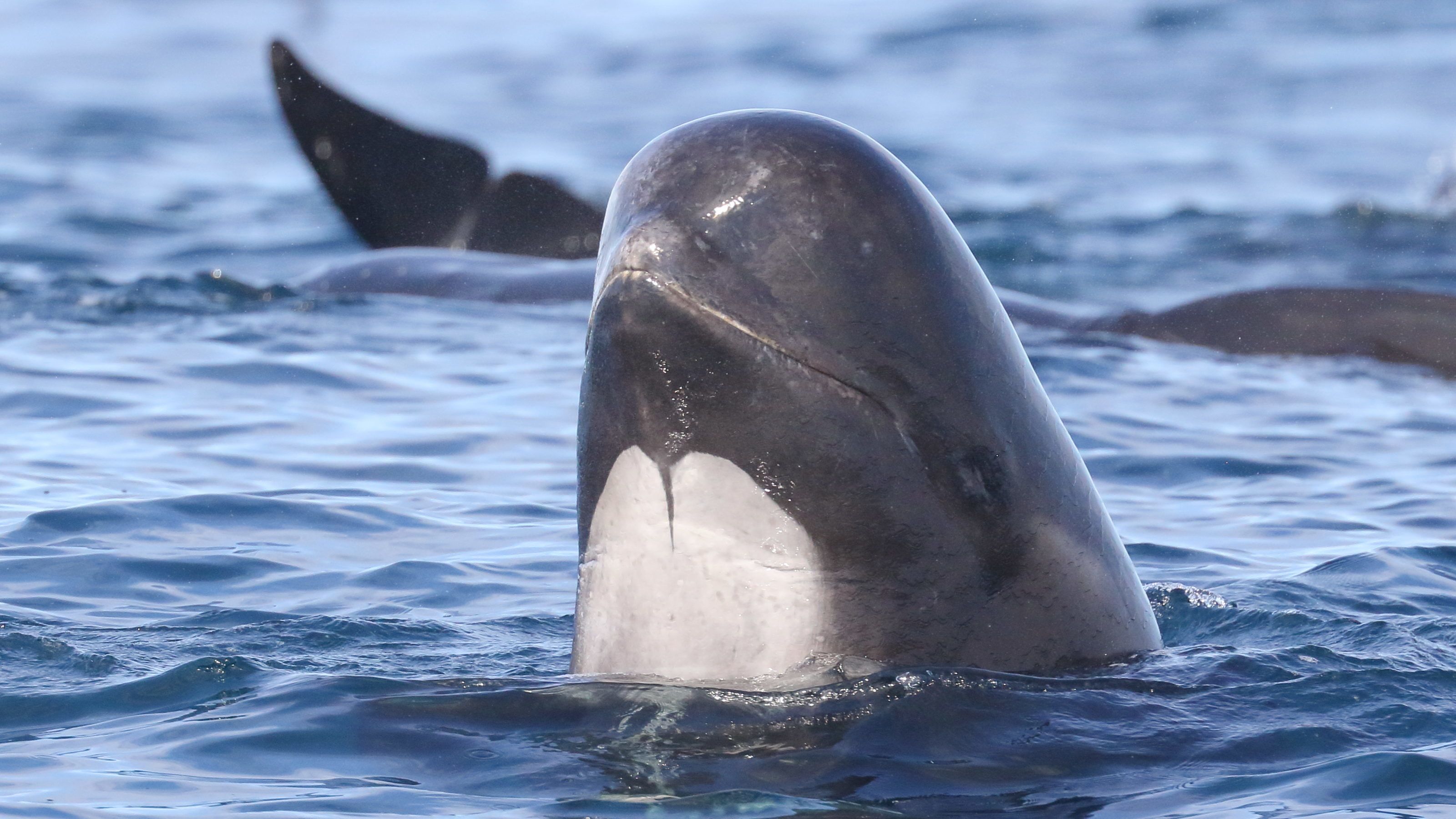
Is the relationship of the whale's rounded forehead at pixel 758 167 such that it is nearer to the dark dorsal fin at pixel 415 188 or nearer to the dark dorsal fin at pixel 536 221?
the dark dorsal fin at pixel 415 188

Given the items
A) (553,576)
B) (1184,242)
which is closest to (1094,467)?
(553,576)

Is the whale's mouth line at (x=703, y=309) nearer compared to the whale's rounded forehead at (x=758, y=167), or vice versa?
the whale's mouth line at (x=703, y=309)

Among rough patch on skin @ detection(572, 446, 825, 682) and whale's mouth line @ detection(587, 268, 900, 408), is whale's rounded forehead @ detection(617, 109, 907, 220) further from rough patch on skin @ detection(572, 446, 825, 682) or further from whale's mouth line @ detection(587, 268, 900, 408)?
rough patch on skin @ detection(572, 446, 825, 682)

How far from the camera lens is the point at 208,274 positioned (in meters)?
14.1

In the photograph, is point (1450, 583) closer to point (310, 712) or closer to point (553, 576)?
point (553, 576)

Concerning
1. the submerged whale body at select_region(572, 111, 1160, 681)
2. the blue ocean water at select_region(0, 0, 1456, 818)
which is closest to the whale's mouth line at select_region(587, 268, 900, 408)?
the submerged whale body at select_region(572, 111, 1160, 681)

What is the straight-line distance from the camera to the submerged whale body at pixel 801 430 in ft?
13.4

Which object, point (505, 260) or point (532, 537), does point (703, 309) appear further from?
point (505, 260)

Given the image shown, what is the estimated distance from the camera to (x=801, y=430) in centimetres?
412

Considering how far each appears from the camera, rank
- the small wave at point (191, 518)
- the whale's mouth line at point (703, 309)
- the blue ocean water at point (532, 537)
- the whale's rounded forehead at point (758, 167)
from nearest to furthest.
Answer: the whale's mouth line at point (703, 309)
the whale's rounded forehead at point (758, 167)
the blue ocean water at point (532, 537)
the small wave at point (191, 518)

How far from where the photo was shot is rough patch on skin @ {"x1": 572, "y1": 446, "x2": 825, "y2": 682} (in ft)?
13.8

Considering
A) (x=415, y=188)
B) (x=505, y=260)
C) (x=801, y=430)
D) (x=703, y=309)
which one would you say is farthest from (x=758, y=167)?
(x=415, y=188)

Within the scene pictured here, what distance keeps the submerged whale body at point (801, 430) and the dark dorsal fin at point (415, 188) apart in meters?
11.1

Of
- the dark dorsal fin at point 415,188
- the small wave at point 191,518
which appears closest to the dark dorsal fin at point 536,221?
the dark dorsal fin at point 415,188
